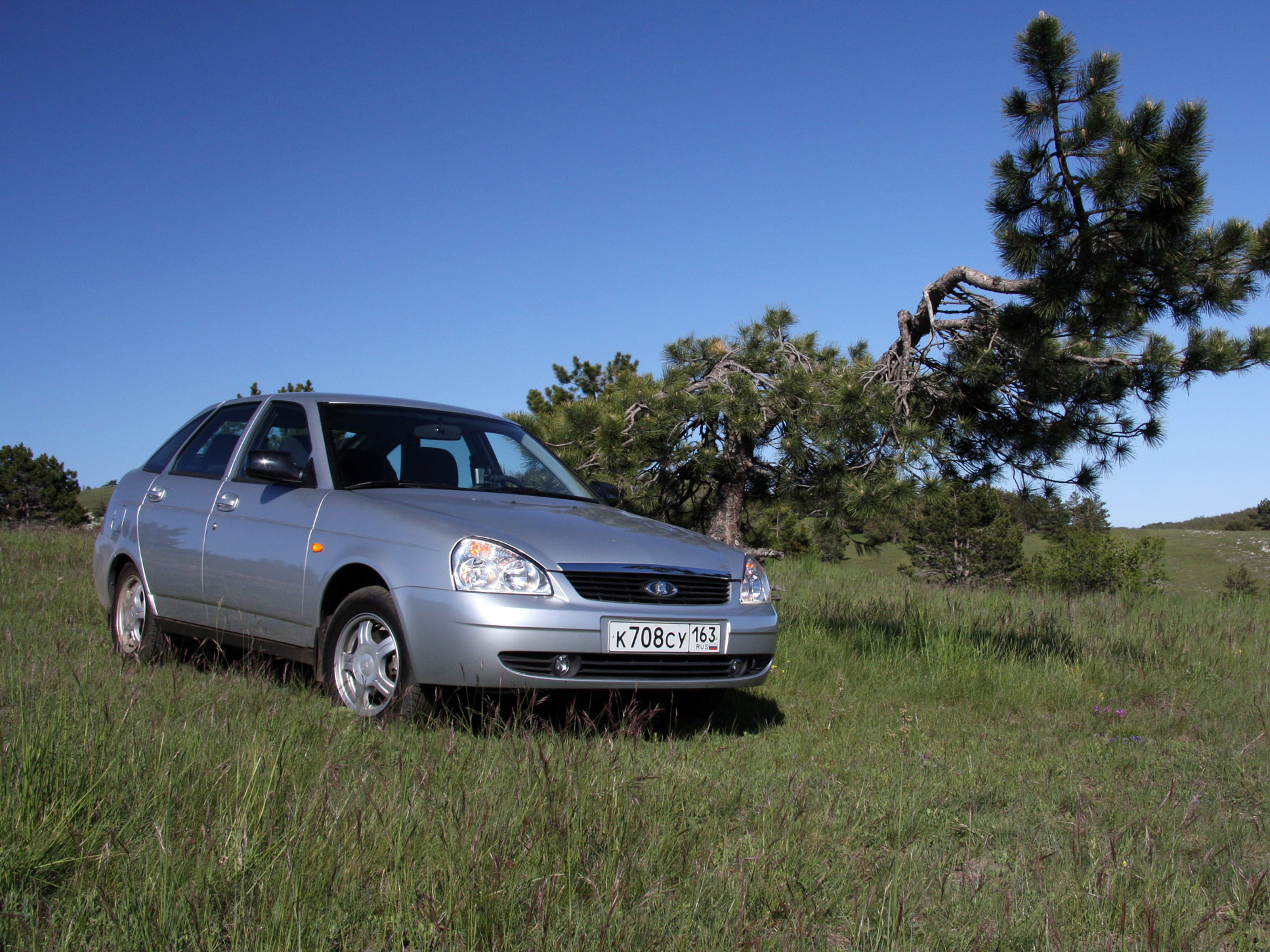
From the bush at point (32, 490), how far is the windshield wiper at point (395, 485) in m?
60.4

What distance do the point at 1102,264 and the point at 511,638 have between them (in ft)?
14.3

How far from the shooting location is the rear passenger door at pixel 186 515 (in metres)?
5.45

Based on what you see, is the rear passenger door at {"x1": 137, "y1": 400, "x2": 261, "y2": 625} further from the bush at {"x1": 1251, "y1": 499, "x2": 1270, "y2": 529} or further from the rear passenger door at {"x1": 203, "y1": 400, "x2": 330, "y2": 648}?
the bush at {"x1": 1251, "y1": 499, "x2": 1270, "y2": 529}

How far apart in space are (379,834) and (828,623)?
232 inches

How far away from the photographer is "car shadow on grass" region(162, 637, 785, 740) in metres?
4.07

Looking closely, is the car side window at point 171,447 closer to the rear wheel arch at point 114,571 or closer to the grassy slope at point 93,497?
the rear wheel arch at point 114,571

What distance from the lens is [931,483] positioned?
23.6 feet

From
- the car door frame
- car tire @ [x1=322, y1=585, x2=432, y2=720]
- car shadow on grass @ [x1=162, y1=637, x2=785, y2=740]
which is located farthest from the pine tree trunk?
car tire @ [x1=322, y1=585, x2=432, y2=720]

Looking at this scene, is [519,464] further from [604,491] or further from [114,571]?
[114,571]

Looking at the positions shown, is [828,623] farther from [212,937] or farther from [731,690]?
[212,937]

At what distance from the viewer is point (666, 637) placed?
4371mm

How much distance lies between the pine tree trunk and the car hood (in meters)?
4.79

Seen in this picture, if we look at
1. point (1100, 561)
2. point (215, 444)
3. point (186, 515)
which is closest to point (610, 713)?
point (186, 515)

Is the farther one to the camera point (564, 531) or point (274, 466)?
point (274, 466)
